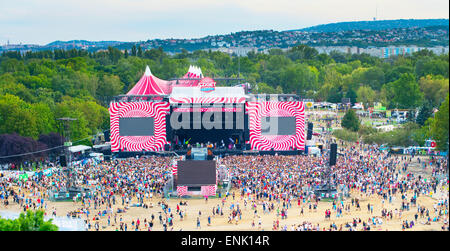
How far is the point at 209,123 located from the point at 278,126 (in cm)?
563

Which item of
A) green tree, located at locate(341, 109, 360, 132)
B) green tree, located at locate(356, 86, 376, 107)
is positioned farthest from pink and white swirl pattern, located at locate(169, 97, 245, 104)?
green tree, located at locate(356, 86, 376, 107)

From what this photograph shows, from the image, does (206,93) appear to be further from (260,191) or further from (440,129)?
(440,129)

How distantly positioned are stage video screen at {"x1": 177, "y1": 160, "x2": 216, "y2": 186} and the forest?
49.2ft

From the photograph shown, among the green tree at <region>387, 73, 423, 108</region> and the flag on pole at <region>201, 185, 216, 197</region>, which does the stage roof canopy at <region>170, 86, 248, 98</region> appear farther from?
the green tree at <region>387, 73, 423, 108</region>

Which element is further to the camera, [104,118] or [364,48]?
[364,48]

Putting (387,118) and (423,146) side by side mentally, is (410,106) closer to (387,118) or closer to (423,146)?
(387,118)

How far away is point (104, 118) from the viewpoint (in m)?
57.8

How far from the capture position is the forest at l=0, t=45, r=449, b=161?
47906 mm

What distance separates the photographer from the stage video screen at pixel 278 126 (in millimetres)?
46562

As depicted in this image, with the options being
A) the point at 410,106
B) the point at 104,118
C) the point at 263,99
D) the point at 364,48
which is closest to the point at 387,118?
the point at 410,106

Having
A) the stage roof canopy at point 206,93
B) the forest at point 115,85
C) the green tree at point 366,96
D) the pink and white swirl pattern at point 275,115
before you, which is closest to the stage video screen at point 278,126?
the pink and white swirl pattern at point 275,115

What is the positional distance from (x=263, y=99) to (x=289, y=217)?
2084cm

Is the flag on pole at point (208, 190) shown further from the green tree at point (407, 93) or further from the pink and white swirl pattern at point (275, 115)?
the green tree at point (407, 93)
